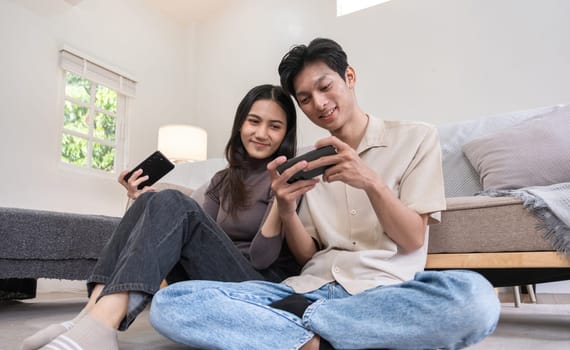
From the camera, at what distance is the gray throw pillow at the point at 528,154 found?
1424 millimetres

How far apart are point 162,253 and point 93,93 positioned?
2876 mm

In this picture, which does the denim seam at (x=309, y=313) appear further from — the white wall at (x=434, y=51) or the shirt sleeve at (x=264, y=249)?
the white wall at (x=434, y=51)

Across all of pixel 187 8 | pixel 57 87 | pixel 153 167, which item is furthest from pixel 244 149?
pixel 187 8

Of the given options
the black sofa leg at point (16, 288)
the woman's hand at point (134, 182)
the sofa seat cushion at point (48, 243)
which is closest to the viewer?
the woman's hand at point (134, 182)

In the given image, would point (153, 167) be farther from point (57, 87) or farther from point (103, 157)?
point (103, 157)

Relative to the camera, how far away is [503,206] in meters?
1.25

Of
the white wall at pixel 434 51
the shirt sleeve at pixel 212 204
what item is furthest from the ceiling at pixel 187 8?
the shirt sleeve at pixel 212 204

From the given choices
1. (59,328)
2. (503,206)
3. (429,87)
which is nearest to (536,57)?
(429,87)

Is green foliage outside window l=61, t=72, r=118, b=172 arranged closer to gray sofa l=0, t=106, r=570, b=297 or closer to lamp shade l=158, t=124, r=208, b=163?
lamp shade l=158, t=124, r=208, b=163

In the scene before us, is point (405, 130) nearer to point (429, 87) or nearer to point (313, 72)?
point (313, 72)

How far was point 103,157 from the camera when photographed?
3.46 meters

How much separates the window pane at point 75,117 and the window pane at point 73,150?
0.07 meters

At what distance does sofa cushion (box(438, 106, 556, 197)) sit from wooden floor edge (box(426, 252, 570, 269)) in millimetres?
443

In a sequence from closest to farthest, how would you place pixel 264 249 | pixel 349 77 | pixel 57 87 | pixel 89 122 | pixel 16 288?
1. pixel 264 249
2. pixel 349 77
3. pixel 16 288
4. pixel 57 87
5. pixel 89 122
